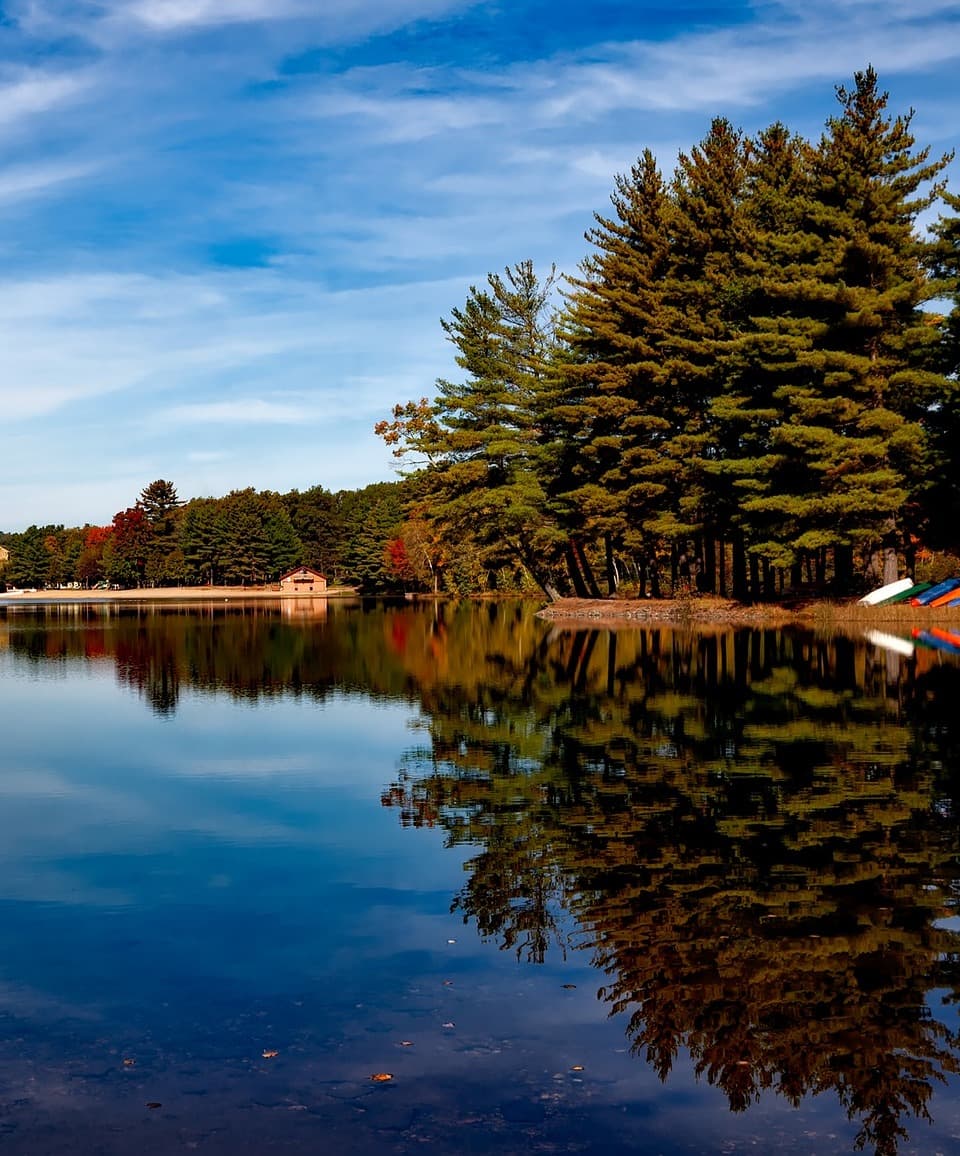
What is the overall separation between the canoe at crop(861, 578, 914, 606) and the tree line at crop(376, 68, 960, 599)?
1.33 m

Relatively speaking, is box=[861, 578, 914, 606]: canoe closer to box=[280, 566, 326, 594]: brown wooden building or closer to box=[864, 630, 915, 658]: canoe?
box=[864, 630, 915, 658]: canoe

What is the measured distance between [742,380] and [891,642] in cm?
1816

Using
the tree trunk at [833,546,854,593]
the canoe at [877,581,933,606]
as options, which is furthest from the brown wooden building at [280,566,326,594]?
the canoe at [877,581,933,606]

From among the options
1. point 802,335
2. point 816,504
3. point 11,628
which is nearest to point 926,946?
point 816,504

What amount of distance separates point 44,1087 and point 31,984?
1.69 meters

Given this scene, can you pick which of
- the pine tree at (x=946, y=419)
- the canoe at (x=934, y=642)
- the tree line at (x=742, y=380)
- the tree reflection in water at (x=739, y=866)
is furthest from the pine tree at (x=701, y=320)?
the tree reflection in water at (x=739, y=866)

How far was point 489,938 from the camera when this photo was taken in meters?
8.36

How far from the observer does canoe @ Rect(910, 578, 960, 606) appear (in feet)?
146

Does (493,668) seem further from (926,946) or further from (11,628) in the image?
(11,628)

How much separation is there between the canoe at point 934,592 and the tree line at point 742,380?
1928 mm

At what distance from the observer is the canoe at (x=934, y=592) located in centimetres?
4453

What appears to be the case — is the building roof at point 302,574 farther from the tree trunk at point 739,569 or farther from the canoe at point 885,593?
the canoe at point 885,593

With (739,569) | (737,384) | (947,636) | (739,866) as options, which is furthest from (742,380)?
(739,866)

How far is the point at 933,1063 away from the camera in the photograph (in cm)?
615
